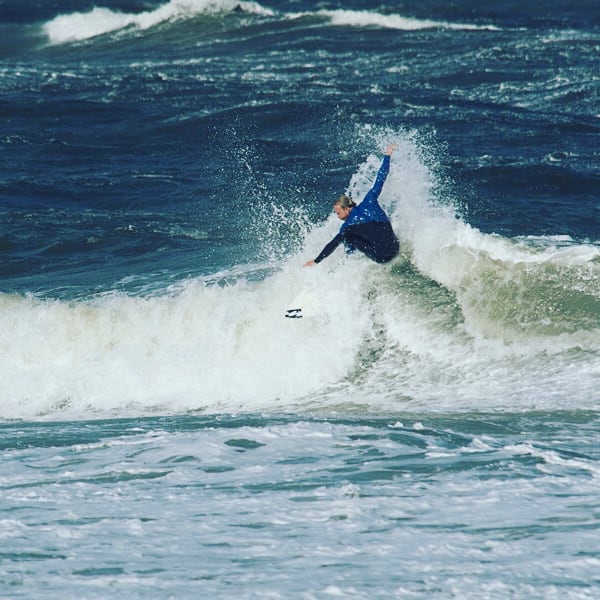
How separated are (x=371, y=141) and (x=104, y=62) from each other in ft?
44.5

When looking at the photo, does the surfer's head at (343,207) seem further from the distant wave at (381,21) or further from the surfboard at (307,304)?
the distant wave at (381,21)

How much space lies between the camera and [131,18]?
41.0 m

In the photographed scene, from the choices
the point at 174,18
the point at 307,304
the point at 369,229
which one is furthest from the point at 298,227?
the point at 174,18

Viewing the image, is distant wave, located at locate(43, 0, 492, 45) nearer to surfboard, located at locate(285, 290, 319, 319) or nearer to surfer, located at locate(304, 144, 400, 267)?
surfboard, located at locate(285, 290, 319, 319)

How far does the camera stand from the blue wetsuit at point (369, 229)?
1204cm

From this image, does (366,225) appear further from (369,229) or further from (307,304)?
(307,304)

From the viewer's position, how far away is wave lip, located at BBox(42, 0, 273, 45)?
128 feet

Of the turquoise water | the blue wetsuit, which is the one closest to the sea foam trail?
the blue wetsuit

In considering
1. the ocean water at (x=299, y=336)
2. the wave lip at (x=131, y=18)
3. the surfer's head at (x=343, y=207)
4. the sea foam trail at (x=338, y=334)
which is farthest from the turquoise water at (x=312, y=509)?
the wave lip at (x=131, y=18)

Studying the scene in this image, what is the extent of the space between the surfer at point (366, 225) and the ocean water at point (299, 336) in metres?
1.37

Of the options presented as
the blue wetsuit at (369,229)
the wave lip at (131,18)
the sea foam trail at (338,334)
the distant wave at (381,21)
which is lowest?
the sea foam trail at (338,334)

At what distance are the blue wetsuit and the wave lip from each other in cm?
2854

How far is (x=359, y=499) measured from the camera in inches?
323

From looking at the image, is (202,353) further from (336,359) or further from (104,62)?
(104,62)
